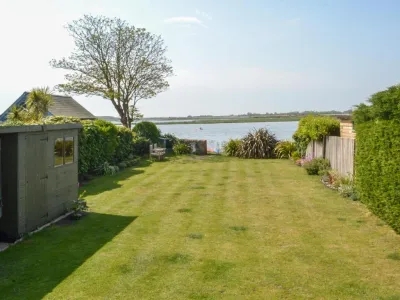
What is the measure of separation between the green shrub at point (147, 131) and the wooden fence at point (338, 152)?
43.3 ft

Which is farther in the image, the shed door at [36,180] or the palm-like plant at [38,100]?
the palm-like plant at [38,100]

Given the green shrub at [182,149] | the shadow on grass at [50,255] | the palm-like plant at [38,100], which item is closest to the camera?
the shadow on grass at [50,255]

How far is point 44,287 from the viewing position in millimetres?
5766

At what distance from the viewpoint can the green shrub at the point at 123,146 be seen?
22.0 metres

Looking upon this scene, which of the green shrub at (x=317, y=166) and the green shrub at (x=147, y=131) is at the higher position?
the green shrub at (x=147, y=131)

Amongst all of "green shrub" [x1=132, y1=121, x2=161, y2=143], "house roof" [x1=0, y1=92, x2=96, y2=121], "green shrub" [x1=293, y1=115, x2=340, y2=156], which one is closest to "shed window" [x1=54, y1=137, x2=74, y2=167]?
"green shrub" [x1=293, y1=115, x2=340, y2=156]

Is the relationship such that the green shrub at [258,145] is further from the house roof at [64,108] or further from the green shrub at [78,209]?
the green shrub at [78,209]

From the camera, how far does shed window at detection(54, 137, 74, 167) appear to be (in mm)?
9958

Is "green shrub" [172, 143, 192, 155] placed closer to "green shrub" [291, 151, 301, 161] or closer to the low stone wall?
the low stone wall

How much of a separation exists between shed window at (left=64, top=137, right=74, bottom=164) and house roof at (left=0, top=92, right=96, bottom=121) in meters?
16.5

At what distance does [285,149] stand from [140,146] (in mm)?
10088

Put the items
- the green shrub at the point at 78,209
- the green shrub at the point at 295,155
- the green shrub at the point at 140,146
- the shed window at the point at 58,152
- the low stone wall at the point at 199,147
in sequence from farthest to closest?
the low stone wall at the point at 199,147 < the green shrub at the point at 140,146 < the green shrub at the point at 295,155 < the green shrub at the point at 78,209 < the shed window at the point at 58,152

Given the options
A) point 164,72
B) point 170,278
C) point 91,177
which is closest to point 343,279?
point 170,278

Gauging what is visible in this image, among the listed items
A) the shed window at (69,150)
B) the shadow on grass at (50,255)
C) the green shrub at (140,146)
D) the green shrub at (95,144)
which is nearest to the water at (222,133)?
the green shrub at (140,146)
